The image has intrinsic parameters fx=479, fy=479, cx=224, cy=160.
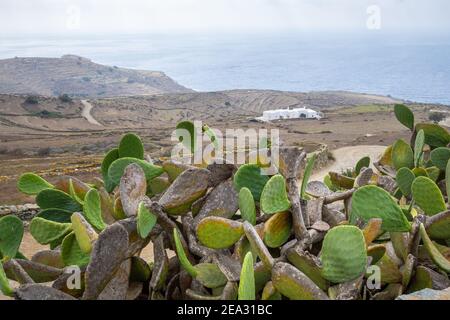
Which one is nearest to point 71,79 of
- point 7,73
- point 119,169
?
point 7,73

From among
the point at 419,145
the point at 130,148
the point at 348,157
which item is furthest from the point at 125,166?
the point at 348,157

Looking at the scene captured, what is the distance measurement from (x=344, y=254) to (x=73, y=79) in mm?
175397

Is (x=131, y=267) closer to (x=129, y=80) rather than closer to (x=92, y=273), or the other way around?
(x=92, y=273)

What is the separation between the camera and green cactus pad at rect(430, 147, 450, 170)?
9.05 ft

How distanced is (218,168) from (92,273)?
0.80 meters

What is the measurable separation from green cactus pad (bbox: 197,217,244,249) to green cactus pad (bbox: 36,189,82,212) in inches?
39.6

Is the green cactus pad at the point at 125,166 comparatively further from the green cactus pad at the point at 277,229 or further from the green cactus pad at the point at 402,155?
the green cactus pad at the point at 402,155

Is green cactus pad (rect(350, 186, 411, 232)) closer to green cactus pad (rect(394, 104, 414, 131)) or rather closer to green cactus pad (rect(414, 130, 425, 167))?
green cactus pad (rect(414, 130, 425, 167))

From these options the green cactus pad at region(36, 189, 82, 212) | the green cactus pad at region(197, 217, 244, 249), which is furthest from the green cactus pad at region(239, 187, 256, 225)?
the green cactus pad at region(36, 189, 82, 212)

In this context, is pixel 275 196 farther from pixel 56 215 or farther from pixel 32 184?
pixel 32 184

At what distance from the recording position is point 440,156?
2.78 meters

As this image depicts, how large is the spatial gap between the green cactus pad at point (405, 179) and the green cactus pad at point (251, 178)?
80 cm

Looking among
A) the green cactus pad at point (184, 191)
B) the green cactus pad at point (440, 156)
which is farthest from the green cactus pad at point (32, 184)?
the green cactus pad at point (440, 156)
